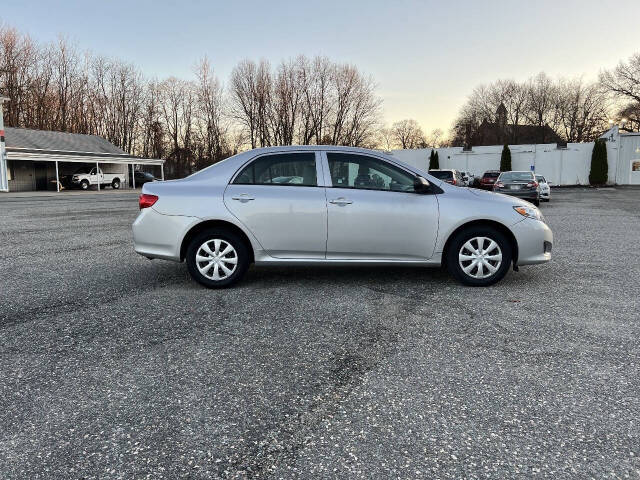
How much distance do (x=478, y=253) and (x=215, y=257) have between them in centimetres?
309

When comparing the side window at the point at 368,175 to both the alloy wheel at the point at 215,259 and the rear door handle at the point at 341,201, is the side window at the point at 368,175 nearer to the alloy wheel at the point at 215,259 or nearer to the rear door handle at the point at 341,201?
the rear door handle at the point at 341,201

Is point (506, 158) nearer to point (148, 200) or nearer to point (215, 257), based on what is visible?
point (215, 257)

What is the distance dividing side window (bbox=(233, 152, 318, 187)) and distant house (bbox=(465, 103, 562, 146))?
228 feet

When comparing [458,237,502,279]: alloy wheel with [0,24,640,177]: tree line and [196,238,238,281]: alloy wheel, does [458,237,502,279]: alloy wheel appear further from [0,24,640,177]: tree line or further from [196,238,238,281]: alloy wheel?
[0,24,640,177]: tree line

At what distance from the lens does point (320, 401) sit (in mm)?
2840

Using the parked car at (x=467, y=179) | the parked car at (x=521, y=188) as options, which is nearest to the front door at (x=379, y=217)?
the parked car at (x=521, y=188)

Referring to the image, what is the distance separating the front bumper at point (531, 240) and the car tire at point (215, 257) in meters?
3.26

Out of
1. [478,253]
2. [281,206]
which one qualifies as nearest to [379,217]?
[281,206]

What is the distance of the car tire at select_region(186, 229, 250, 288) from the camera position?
551cm

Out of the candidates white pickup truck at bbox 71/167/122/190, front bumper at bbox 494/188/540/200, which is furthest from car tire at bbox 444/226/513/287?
white pickup truck at bbox 71/167/122/190

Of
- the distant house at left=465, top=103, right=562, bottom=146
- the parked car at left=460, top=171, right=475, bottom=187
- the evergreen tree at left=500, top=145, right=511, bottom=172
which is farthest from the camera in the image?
the distant house at left=465, top=103, right=562, bottom=146

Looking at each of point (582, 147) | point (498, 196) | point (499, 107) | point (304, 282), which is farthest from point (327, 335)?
point (499, 107)

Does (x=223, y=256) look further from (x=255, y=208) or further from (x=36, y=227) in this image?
(x=36, y=227)

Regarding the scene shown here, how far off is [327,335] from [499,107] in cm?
7638
